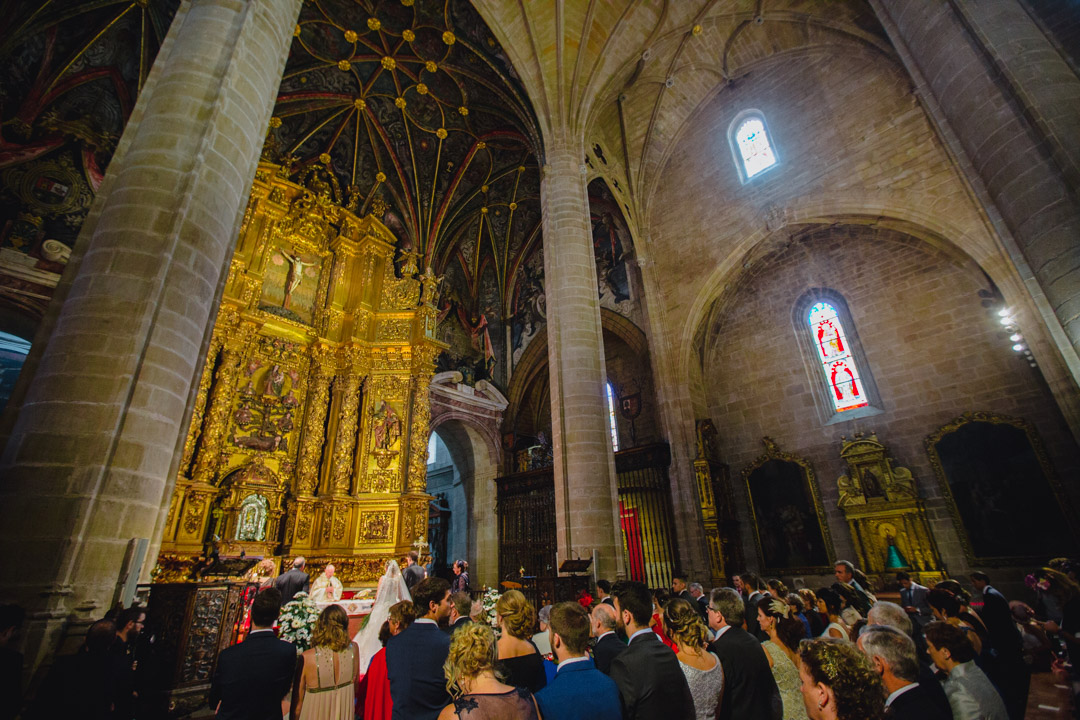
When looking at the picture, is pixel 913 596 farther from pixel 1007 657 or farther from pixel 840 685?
pixel 840 685

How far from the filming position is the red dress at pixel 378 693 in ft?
9.60

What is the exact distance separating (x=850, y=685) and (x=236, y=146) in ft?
20.2

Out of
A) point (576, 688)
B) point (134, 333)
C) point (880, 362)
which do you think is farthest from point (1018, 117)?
point (134, 333)

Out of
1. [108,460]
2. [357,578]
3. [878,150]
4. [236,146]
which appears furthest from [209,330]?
[878,150]

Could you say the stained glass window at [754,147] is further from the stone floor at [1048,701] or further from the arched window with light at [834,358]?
the stone floor at [1048,701]

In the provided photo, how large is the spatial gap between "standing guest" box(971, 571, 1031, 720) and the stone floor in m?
1.68

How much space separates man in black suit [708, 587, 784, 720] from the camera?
2547 millimetres

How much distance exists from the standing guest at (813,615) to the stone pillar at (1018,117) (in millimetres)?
3070

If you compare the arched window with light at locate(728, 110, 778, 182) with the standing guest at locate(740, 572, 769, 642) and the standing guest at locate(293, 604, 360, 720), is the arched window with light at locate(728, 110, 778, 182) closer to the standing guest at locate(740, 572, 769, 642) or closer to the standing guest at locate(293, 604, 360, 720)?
the standing guest at locate(740, 572, 769, 642)

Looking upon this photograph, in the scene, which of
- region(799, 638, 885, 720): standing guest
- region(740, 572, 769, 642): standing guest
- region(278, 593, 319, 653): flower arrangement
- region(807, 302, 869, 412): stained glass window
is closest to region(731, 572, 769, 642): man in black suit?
region(740, 572, 769, 642): standing guest

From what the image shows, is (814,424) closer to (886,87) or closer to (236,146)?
(886,87)

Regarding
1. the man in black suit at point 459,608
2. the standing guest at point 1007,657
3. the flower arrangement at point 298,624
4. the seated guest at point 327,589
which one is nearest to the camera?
the man in black suit at point 459,608

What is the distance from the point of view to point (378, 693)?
2.99 metres

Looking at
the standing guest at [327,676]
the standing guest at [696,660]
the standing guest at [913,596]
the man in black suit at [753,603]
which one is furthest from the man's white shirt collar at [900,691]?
the standing guest at [913,596]
